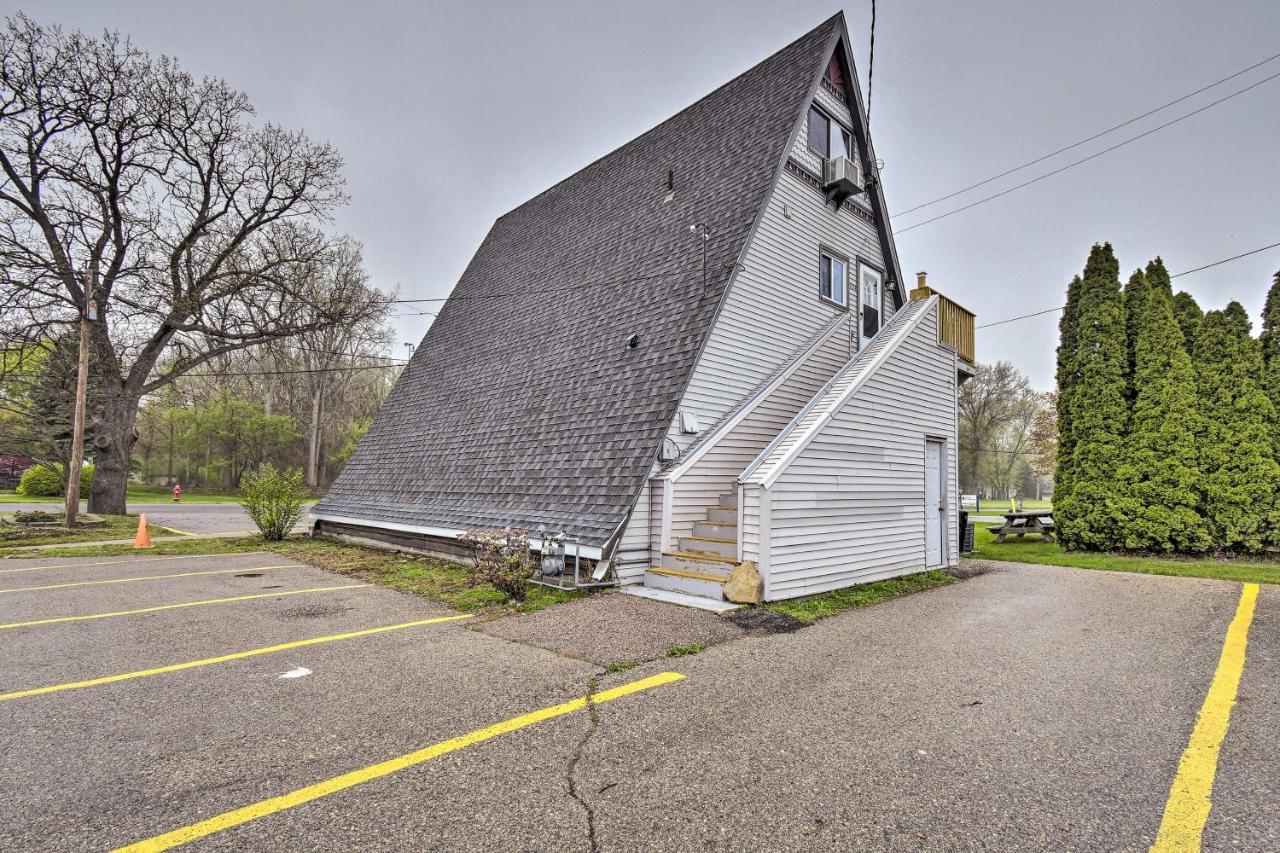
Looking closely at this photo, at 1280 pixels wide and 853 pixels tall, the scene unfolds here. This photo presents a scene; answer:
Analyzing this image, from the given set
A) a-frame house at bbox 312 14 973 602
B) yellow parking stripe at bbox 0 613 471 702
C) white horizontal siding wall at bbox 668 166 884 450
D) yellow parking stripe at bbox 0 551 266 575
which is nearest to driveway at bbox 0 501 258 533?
a-frame house at bbox 312 14 973 602

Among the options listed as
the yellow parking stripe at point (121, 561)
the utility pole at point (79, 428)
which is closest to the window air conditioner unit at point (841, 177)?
the yellow parking stripe at point (121, 561)

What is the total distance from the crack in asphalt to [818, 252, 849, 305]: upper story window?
911 centimetres

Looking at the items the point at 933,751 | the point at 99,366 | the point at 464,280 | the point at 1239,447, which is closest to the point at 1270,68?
the point at 1239,447

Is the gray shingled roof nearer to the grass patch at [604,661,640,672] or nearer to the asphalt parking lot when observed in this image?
the grass patch at [604,661,640,672]

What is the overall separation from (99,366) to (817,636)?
22.0m

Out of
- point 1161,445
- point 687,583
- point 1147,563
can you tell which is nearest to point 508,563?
point 687,583

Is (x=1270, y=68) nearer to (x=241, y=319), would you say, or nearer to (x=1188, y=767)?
(x=1188, y=767)

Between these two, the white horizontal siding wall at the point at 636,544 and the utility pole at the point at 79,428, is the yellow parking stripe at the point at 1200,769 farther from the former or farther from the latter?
the utility pole at the point at 79,428

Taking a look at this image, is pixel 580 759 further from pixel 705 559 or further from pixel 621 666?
pixel 705 559

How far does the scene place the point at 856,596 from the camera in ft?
23.0

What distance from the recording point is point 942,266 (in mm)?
28938

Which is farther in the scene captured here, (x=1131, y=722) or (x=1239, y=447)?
(x=1239, y=447)

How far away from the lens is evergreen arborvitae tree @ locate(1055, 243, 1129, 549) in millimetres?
11914

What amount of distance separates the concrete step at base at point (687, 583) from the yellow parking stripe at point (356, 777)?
2808 millimetres
